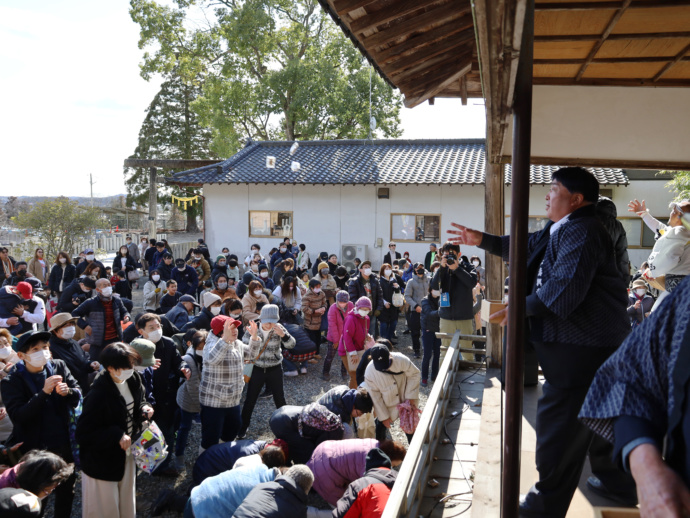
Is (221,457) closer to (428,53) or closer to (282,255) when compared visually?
(428,53)

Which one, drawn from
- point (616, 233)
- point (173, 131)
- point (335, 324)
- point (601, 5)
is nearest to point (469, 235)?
point (616, 233)

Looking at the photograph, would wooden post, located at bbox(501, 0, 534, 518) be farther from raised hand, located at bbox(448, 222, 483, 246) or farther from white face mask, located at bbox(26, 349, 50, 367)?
white face mask, located at bbox(26, 349, 50, 367)

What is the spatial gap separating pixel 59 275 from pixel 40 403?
32.6ft

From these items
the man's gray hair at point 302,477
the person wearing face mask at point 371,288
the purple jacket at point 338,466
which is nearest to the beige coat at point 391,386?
the purple jacket at point 338,466

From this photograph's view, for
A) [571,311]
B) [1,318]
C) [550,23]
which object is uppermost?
[550,23]

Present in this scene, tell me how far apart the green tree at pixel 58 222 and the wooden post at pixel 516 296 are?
20482mm

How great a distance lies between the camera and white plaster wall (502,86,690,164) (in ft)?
15.0

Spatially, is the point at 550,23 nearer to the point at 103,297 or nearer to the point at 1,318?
the point at 103,297

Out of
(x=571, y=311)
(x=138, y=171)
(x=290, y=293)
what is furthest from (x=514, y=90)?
(x=138, y=171)

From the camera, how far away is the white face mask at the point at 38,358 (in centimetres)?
441

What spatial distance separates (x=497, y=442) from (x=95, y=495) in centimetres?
322

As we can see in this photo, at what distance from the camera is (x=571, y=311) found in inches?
93.5

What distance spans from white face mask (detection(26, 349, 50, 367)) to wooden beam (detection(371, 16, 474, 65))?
3658mm

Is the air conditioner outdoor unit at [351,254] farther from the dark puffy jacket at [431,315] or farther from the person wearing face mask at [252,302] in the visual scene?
the dark puffy jacket at [431,315]
